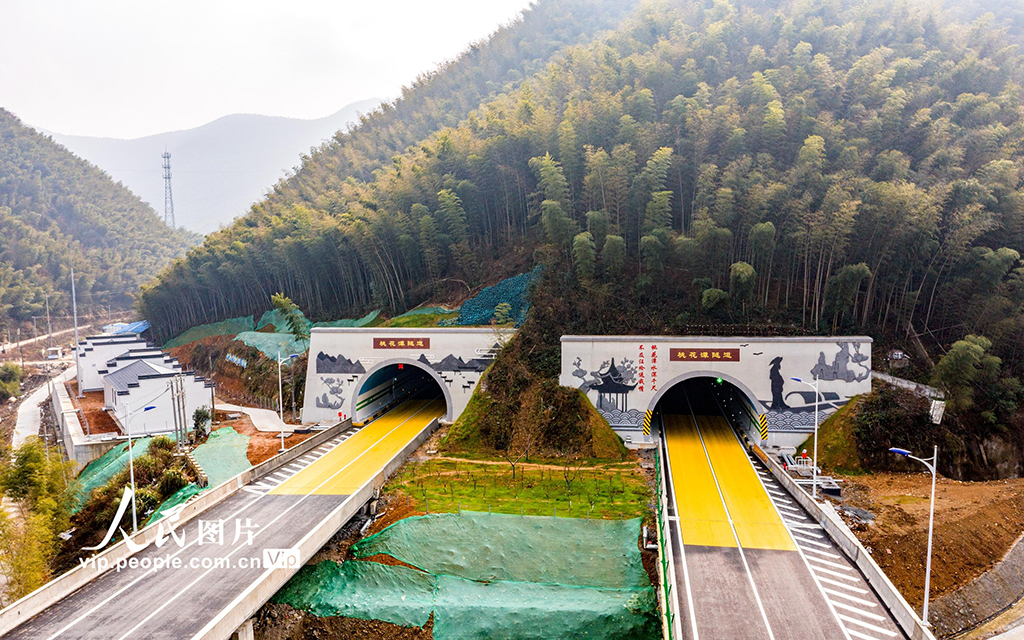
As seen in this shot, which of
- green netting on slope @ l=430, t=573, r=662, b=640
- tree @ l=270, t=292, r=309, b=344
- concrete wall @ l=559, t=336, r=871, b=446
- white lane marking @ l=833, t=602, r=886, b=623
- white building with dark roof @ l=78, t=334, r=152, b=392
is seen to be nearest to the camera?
white lane marking @ l=833, t=602, r=886, b=623

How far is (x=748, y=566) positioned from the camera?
13133 millimetres

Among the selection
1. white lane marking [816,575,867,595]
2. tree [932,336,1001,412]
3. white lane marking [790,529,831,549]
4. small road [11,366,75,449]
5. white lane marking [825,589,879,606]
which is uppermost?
tree [932,336,1001,412]

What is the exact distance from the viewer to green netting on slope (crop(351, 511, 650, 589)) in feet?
47.3

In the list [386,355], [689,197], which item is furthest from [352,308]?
[689,197]

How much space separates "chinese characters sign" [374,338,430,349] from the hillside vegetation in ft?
15.4

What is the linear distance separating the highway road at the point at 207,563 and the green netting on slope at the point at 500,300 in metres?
10.1

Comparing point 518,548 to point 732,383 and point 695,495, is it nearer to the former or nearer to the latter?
point 695,495

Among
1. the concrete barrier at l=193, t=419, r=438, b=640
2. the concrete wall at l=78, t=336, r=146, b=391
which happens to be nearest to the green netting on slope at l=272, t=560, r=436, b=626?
the concrete barrier at l=193, t=419, r=438, b=640

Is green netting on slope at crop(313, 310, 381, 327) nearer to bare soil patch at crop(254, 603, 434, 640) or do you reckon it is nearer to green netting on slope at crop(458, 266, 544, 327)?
green netting on slope at crop(458, 266, 544, 327)

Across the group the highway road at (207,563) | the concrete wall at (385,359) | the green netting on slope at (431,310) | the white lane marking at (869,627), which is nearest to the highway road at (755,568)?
the white lane marking at (869,627)

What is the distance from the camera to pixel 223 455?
2419 cm

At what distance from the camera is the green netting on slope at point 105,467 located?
22561 mm

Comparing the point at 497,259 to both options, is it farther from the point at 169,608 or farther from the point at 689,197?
the point at 169,608

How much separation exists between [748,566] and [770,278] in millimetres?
16883
